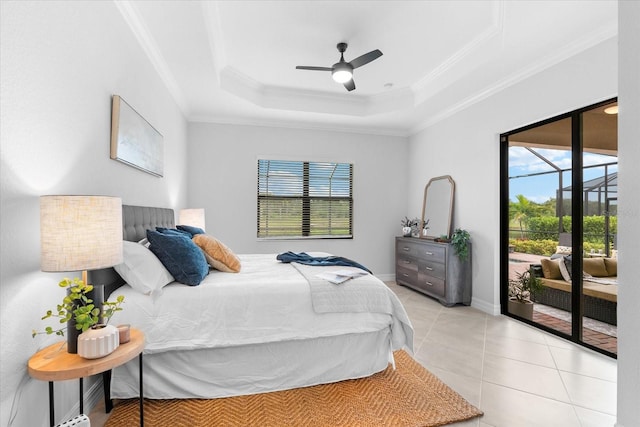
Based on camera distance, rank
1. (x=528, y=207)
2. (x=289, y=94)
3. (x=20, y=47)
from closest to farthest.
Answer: (x=20, y=47), (x=528, y=207), (x=289, y=94)

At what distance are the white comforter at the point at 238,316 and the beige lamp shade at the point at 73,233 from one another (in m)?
0.62

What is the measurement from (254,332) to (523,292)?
317 cm

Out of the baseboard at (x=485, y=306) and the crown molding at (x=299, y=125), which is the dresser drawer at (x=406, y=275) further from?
the crown molding at (x=299, y=125)

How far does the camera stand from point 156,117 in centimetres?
326

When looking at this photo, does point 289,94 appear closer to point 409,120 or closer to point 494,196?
point 409,120

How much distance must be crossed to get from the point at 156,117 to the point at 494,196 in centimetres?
390

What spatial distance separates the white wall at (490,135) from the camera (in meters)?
2.83

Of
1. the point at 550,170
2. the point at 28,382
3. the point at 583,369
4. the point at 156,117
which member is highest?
the point at 156,117

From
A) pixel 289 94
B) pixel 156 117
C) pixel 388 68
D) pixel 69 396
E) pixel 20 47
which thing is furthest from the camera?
pixel 289 94

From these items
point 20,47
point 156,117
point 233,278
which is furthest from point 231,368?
point 156,117

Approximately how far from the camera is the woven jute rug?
183 centimetres

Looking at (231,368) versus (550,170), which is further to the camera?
(550,170)

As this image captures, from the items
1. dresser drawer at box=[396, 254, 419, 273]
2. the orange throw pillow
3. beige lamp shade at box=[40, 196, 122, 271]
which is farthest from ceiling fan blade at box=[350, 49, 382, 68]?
dresser drawer at box=[396, 254, 419, 273]

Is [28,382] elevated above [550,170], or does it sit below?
below
